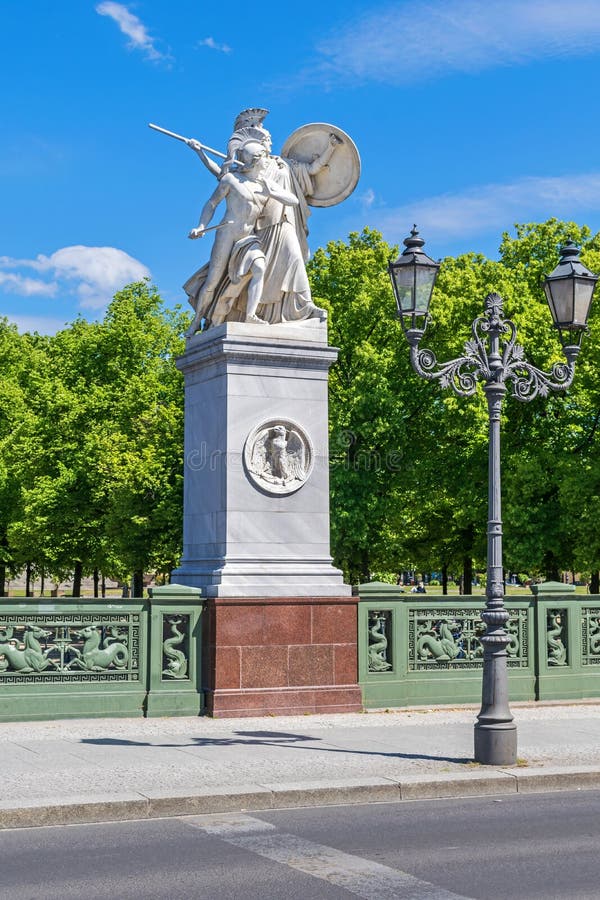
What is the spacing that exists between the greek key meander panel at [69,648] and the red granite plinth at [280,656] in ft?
3.15

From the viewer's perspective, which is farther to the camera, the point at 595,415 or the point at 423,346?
the point at 423,346

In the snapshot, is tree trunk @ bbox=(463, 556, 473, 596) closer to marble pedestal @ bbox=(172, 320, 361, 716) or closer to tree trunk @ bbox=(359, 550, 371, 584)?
tree trunk @ bbox=(359, 550, 371, 584)

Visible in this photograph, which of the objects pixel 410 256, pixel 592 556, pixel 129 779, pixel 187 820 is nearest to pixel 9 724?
pixel 129 779

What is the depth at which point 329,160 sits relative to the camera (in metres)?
16.8

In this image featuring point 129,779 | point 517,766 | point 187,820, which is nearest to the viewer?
point 187,820

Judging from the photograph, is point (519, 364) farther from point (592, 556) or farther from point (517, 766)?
point (592, 556)

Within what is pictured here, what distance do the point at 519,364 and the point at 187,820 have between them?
5907 mm

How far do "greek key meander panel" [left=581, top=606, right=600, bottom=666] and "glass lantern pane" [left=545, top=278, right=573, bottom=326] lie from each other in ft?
20.5

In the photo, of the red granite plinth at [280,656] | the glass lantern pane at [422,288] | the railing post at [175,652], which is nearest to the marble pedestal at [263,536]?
the red granite plinth at [280,656]

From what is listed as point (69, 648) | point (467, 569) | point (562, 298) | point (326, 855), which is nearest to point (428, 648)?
point (69, 648)

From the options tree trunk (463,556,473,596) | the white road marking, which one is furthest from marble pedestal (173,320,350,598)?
tree trunk (463,556,473,596)

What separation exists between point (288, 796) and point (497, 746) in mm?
2452

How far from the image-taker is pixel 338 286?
37375mm

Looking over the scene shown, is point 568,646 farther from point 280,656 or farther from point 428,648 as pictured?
point 280,656
